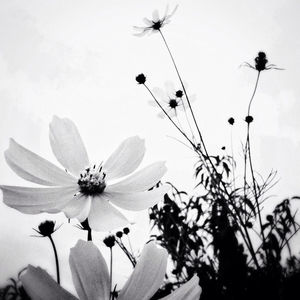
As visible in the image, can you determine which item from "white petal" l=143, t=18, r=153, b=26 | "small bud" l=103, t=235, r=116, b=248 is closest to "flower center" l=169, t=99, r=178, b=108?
"white petal" l=143, t=18, r=153, b=26

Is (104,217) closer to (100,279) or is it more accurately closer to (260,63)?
(100,279)

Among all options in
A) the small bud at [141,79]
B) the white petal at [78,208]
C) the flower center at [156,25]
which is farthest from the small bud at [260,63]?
the white petal at [78,208]

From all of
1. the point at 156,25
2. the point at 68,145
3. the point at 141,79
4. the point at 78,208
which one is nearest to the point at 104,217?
the point at 78,208

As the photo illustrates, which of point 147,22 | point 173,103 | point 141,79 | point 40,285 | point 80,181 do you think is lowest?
point 40,285

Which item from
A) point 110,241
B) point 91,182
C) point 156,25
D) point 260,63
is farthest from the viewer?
point 156,25

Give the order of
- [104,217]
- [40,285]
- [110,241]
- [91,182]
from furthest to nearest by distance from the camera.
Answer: [110,241]
[91,182]
[104,217]
[40,285]

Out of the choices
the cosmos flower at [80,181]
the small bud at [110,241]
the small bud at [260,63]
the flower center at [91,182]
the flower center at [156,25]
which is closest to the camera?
the cosmos flower at [80,181]

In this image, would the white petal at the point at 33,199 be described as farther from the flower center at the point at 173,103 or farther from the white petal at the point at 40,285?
the flower center at the point at 173,103
